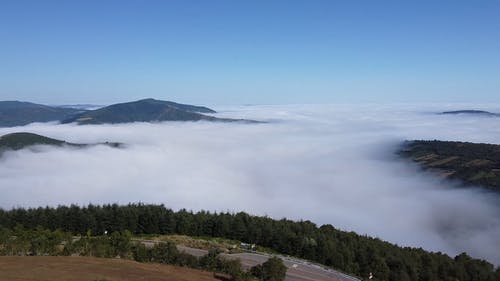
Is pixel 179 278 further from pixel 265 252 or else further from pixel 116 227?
pixel 116 227

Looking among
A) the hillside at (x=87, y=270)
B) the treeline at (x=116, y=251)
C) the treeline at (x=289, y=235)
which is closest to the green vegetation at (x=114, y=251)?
the treeline at (x=116, y=251)

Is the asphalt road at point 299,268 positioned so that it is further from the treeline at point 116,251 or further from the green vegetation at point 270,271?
the green vegetation at point 270,271

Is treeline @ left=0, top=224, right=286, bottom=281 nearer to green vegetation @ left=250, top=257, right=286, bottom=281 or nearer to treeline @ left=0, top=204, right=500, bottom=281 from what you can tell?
green vegetation @ left=250, top=257, right=286, bottom=281

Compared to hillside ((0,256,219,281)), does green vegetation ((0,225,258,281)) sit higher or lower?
lower

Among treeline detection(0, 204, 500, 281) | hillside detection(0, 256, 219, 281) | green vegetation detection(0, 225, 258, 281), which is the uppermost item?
hillside detection(0, 256, 219, 281)

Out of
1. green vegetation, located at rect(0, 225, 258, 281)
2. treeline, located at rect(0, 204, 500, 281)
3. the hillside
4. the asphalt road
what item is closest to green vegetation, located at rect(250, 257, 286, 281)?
green vegetation, located at rect(0, 225, 258, 281)

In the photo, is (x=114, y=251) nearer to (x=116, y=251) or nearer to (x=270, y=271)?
(x=116, y=251)

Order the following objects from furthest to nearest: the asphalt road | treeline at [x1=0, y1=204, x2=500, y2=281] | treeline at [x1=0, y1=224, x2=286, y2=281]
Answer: treeline at [x1=0, y1=204, x2=500, y2=281]
the asphalt road
treeline at [x1=0, y1=224, x2=286, y2=281]

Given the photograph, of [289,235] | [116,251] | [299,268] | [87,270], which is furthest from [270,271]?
[289,235]
